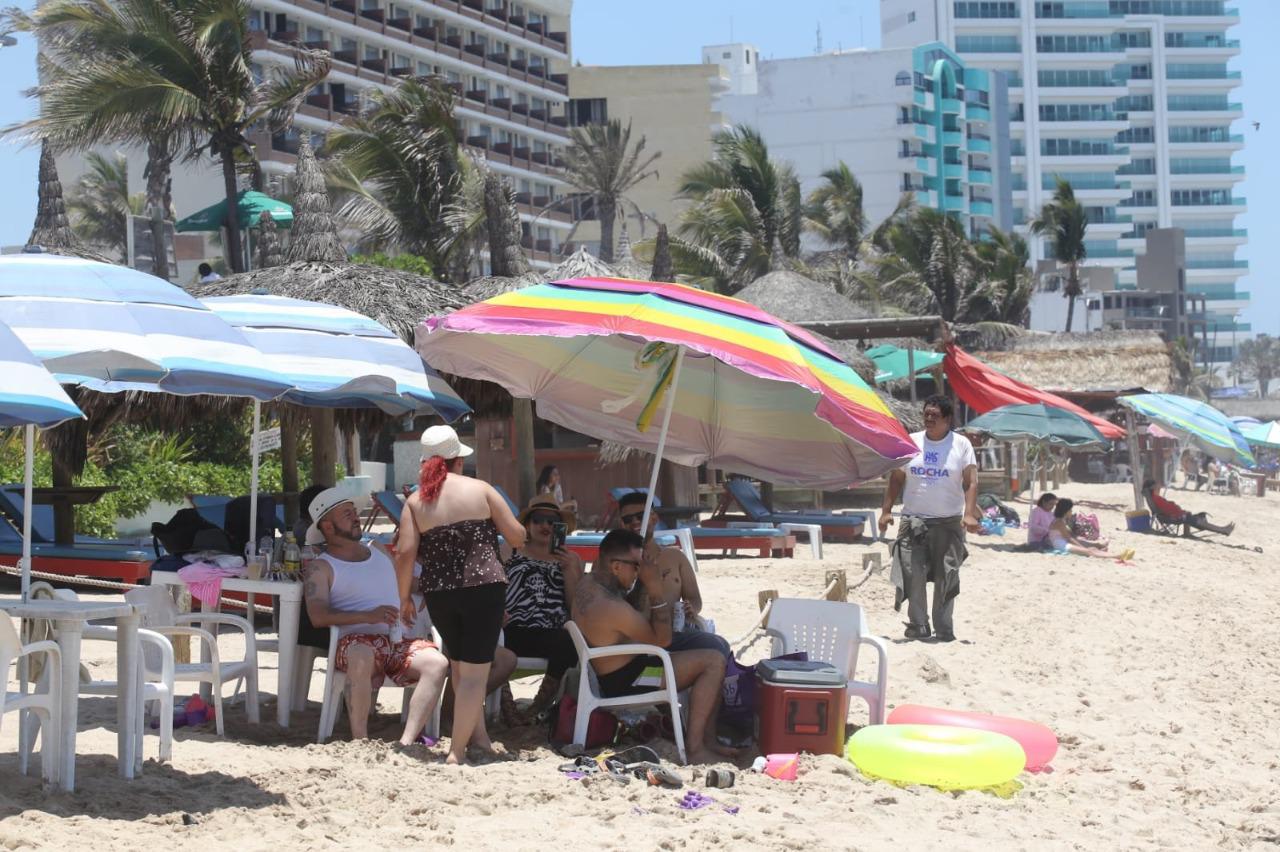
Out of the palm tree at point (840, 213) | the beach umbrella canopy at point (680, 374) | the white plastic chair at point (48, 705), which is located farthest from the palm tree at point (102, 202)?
the white plastic chair at point (48, 705)

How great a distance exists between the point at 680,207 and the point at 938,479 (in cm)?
6873

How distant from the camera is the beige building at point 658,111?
7712 centimetres

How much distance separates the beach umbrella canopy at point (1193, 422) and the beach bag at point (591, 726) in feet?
50.8

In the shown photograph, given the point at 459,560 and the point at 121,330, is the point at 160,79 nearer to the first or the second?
the point at 121,330

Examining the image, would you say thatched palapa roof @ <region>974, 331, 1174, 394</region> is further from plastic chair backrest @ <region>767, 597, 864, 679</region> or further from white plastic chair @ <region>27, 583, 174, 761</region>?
white plastic chair @ <region>27, 583, 174, 761</region>

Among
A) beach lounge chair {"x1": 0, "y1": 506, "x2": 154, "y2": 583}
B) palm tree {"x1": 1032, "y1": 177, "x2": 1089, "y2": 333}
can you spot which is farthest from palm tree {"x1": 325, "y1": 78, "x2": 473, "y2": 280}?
palm tree {"x1": 1032, "y1": 177, "x2": 1089, "y2": 333}

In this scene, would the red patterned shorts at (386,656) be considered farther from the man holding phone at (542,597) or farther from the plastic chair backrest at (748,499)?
the plastic chair backrest at (748,499)

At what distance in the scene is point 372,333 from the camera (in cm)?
808

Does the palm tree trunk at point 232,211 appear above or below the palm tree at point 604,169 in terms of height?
below

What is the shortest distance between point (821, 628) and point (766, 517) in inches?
379

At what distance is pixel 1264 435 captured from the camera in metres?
44.4

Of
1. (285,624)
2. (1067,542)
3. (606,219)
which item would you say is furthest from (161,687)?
(606,219)

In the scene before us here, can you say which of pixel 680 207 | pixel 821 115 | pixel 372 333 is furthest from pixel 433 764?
pixel 821 115

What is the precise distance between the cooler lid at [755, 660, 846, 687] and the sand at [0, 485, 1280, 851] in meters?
0.33
